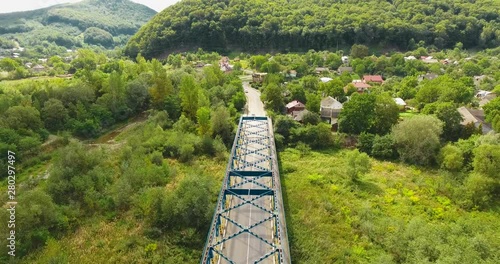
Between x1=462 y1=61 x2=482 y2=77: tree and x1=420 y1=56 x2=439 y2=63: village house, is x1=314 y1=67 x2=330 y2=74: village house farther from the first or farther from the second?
x1=420 y1=56 x2=439 y2=63: village house

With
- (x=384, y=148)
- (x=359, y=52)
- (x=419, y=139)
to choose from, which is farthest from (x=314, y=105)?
(x=359, y=52)

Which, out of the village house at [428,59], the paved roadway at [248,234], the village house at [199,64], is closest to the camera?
the paved roadway at [248,234]

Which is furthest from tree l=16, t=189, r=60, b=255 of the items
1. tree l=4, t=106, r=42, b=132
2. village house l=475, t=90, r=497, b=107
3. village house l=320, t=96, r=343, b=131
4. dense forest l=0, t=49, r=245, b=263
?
village house l=475, t=90, r=497, b=107

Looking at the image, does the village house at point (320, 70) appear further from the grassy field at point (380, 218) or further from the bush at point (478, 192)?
the bush at point (478, 192)

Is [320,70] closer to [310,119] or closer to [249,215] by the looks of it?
[310,119]

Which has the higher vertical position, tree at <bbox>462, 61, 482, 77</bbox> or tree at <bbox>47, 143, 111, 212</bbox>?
tree at <bbox>462, 61, 482, 77</bbox>

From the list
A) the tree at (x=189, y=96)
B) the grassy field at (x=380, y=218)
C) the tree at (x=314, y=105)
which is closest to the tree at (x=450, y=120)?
the grassy field at (x=380, y=218)
